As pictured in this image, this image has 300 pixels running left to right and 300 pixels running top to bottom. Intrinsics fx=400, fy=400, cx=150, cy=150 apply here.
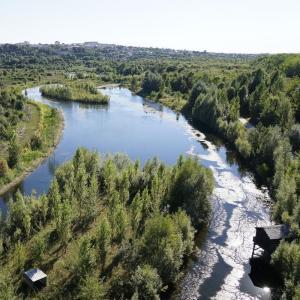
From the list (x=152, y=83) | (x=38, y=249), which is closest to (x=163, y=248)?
(x=38, y=249)

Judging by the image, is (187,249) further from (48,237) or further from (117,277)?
(48,237)

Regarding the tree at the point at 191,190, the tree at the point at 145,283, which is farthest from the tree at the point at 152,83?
the tree at the point at 145,283

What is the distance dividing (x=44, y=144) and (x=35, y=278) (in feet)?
139

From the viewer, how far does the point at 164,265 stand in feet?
107

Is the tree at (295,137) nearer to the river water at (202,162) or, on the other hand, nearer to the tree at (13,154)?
the river water at (202,162)

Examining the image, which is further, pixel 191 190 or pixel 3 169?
pixel 3 169

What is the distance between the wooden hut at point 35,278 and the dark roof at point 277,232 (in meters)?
20.3

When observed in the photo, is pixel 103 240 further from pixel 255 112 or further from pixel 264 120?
pixel 255 112

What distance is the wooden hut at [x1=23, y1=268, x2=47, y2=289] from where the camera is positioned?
3072 centimetres

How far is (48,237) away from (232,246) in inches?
727

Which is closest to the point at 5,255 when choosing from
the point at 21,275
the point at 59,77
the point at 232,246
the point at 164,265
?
the point at 21,275

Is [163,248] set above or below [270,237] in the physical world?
above

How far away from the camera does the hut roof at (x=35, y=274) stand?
3083cm

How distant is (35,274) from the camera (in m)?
31.3
